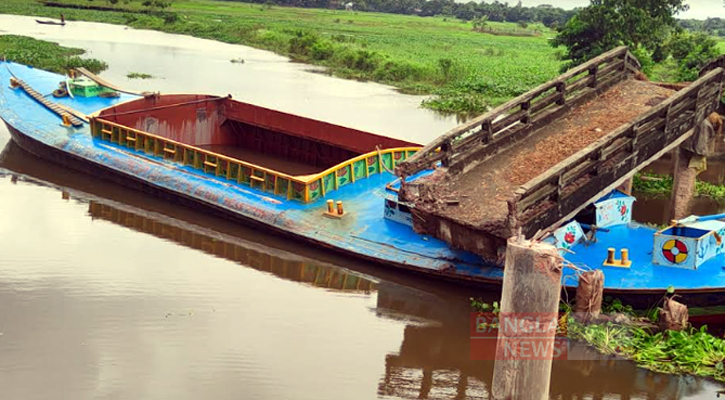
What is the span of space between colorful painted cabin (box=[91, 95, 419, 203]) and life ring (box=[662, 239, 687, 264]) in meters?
4.98

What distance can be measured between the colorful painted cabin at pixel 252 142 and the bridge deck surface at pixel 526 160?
9.27ft

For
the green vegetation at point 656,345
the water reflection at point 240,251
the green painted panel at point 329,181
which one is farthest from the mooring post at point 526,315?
the green painted panel at point 329,181

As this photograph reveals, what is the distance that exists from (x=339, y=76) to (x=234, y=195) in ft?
72.5

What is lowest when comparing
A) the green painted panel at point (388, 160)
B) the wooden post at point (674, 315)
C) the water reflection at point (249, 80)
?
the water reflection at point (249, 80)

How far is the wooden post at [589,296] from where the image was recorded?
9.70 m

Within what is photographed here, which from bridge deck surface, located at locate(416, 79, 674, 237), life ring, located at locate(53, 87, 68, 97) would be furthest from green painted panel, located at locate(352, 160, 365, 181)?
life ring, located at locate(53, 87, 68, 97)

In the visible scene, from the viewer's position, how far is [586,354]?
993cm

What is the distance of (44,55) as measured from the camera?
107ft

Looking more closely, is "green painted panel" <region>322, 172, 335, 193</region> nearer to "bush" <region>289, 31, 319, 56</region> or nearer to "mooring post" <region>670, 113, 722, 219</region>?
"mooring post" <region>670, 113, 722, 219</region>

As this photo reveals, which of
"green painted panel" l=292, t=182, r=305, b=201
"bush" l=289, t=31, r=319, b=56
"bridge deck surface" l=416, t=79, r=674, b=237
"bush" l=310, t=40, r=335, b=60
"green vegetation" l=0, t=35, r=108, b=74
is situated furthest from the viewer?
"bush" l=289, t=31, r=319, b=56

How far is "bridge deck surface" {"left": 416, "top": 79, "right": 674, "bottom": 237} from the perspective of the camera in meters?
10.4

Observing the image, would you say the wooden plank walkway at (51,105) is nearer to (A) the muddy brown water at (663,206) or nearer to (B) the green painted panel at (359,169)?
(B) the green painted panel at (359,169)

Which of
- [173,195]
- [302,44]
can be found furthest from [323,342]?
[302,44]

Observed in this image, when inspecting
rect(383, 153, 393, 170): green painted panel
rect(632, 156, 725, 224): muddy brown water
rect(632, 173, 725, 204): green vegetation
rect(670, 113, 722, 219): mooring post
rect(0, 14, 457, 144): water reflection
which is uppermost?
rect(670, 113, 722, 219): mooring post
